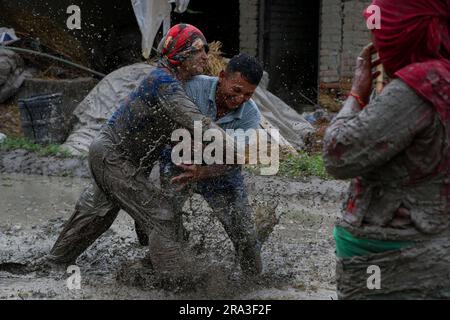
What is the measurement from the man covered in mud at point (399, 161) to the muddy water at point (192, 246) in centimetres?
206

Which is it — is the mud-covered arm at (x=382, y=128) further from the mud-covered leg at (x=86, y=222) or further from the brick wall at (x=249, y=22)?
the brick wall at (x=249, y=22)

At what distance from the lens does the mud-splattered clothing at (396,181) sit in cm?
266

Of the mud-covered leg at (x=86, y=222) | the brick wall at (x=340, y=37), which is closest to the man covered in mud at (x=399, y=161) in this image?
the mud-covered leg at (x=86, y=222)

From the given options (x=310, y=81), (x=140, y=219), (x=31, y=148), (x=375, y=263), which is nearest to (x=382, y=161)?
(x=375, y=263)

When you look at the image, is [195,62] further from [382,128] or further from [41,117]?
[41,117]

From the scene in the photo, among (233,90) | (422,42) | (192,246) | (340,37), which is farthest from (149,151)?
(340,37)

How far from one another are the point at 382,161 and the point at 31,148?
692cm

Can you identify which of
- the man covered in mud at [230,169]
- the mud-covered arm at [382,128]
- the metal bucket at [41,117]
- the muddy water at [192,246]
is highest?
the mud-covered arm at [382,128]

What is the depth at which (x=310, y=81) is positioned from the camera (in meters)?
13.2

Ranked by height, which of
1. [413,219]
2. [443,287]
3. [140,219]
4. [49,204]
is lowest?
[49,204]

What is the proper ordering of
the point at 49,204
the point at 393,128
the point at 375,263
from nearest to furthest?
1. the point at 393,128
2. the point at 375,263
3. the point at 49,204

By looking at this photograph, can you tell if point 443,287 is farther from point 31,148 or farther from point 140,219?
point 31,148

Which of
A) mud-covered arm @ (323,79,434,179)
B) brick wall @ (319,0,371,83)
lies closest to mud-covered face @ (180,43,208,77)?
mud-covered arm @ (323,79,434,179)

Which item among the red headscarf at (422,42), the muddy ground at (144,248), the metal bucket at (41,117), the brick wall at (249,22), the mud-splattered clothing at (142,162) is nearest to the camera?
the red headscarf at (422,42)
